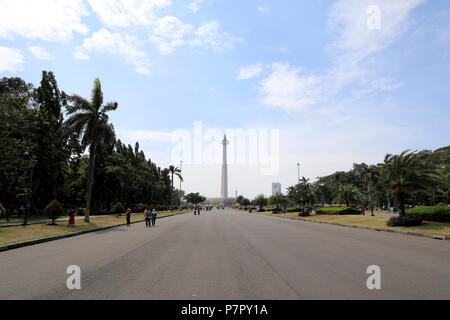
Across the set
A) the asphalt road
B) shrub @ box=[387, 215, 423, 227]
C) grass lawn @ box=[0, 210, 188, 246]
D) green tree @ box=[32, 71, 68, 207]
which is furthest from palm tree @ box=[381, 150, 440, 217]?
green tree @ box=[32, 71, 68, 207]

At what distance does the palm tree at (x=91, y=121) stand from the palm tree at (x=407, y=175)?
24976 millimetres

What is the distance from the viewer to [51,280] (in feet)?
22.4

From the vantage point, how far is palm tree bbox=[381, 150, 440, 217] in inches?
963

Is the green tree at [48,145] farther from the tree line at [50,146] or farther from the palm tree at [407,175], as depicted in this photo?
the palm tree at [407,175]

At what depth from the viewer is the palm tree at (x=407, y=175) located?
24.5 metres

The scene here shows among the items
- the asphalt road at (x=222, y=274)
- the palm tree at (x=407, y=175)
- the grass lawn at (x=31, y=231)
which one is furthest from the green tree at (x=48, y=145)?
the palm tree at (x=407, y=175)

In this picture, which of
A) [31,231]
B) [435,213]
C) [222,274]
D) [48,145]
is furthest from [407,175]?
[48,145]

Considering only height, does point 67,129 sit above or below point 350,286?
above

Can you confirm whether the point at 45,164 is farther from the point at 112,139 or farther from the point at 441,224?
the point at 441,224

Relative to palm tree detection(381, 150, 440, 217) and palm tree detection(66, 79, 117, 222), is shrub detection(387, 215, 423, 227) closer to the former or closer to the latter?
palm tree detection(381, 150, 440, 217)

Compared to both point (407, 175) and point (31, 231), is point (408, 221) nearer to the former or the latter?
point (407, 175)

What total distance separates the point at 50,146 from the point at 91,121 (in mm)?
10706
